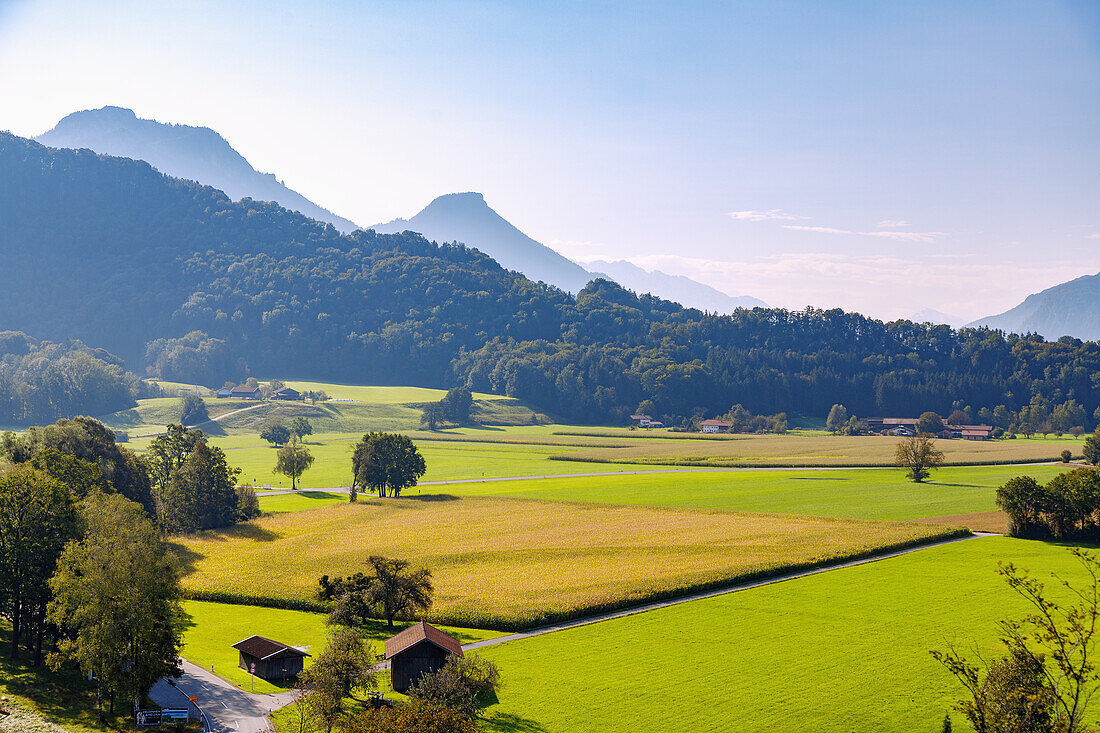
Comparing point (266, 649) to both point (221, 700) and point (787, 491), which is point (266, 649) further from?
point (787, 491)

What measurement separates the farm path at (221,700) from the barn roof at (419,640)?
555cm

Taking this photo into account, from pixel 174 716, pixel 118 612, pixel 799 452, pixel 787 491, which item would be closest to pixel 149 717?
pixel 174 716

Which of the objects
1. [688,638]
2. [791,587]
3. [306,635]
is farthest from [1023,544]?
[306,635]

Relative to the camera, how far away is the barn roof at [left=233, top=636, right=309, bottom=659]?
144ft

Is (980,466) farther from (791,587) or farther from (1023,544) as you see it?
(791,587)

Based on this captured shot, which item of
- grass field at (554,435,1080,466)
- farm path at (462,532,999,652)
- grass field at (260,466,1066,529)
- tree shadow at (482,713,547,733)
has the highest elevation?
grass field at (554,435,1080,466)

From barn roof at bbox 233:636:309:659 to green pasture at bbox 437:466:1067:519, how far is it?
188 feet

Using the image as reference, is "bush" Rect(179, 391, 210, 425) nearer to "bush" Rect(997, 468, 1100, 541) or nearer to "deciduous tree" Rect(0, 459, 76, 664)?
"deciduous tree" Rect(0, 459, 76, 664)

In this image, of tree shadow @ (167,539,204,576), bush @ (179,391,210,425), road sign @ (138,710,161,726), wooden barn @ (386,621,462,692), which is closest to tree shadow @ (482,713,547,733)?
wooden barn @ (386,621,462,692)

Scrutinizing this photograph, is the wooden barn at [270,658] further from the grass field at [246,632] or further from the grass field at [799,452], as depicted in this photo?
the grass field at [799,452]

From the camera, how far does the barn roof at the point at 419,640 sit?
4178cm

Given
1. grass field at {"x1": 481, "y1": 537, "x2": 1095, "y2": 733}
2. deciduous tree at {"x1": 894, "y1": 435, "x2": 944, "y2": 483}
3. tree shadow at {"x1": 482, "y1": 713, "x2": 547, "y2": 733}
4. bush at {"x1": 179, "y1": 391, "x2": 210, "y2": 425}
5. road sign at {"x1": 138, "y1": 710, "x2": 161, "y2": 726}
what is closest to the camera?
tree shadow at {"x1": 482, "y1": 713, "x2": 547, "y2": 733}

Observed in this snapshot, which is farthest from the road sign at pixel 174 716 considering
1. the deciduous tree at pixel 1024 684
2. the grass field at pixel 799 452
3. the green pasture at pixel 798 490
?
the grass field at pixel 799 452

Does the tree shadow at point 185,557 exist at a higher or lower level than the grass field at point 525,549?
lower
